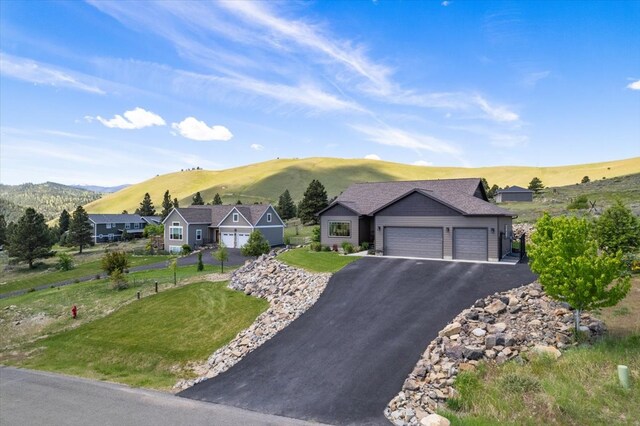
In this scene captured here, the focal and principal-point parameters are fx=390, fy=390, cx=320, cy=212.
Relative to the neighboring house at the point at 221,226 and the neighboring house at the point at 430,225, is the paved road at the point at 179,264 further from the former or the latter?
the neighboring house at the point at 430,225

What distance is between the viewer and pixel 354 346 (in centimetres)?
1616

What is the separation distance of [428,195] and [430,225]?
7.42 ft

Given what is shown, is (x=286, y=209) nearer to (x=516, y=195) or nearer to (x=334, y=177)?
(x=516, y=195)

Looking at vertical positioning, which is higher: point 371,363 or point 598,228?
point 598,228

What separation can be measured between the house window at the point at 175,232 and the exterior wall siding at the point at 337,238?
31.5 meters

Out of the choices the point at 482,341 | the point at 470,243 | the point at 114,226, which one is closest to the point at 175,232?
the point at 114,226

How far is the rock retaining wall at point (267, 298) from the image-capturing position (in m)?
17.5

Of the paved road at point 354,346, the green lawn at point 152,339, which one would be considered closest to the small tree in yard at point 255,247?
the green lawn at point 152,339

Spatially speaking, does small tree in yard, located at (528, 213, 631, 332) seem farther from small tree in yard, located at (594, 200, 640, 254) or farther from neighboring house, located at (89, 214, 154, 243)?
neighboring house, located at (89, 214, 154, 243)

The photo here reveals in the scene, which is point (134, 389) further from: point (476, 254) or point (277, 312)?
point (476, 254)

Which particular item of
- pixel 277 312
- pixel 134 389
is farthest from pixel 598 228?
pixel 134 389

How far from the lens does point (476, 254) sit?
90.9 feet

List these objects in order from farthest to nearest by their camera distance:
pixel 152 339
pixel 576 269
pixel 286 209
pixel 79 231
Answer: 1. pixel 286 209
2. pixel 79 231
3. pixel 152 339
4. pixel 576 269

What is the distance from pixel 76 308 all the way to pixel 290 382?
21740 millimetres
